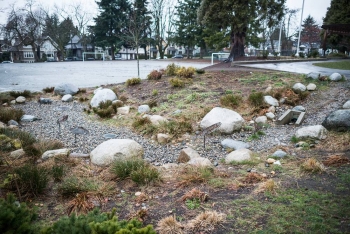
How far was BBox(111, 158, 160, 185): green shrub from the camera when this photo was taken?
11.4 ft

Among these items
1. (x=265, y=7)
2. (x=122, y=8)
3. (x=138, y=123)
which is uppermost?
(x=122, y=8)

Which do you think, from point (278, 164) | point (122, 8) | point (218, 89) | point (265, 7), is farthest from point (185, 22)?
point (278, 164)

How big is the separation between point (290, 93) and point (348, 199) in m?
5.20

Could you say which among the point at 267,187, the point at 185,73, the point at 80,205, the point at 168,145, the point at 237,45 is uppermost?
the point at 237,45

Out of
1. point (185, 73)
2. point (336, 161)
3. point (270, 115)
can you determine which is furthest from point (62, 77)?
point (336, 161)

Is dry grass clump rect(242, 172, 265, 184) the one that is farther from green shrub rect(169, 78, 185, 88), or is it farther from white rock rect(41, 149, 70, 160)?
green shrub rect(169, 78, 185, 88)

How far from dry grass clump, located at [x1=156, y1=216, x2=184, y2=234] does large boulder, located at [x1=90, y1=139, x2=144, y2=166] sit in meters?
1.76

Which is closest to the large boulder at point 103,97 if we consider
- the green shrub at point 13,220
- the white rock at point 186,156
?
the white rock at point 186,156

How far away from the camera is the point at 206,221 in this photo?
2.52 metres

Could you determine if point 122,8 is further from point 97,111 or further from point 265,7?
point 97,111

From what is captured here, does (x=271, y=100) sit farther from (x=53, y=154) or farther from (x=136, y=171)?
(x=53, y=154)

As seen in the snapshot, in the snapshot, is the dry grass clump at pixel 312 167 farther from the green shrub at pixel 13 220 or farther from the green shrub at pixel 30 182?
the green shrub at pixel 30 182

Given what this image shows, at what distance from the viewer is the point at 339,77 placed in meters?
8.64

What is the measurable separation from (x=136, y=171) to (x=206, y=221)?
1.33 meters
